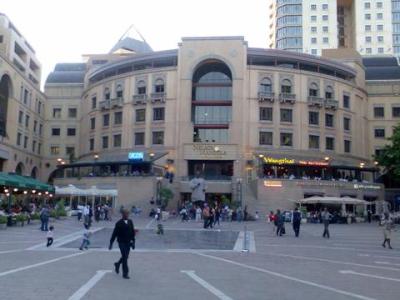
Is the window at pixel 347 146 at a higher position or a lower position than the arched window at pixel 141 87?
lower

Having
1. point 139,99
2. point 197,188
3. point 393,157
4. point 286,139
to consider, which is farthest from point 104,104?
point 393,157

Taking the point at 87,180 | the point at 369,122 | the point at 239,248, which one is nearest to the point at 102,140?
the point at 87,180

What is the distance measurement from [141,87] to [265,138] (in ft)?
60.4

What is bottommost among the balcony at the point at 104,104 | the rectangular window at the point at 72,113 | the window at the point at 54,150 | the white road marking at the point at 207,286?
the white road marking at the point at 207,286

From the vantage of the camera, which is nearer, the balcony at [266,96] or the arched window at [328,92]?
the balcony at [266,96]

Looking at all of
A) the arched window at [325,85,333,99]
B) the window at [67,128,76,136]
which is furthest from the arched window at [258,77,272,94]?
the window at [67,128,76,136]

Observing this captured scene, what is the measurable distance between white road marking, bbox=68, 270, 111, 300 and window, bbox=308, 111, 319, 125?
179 ft

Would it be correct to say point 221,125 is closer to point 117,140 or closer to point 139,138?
point 139,138

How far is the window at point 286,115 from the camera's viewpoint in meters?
63.6

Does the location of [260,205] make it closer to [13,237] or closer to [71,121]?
[13,237]

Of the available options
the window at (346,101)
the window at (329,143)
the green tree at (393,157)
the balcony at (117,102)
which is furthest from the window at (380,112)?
the balcony at (117,102)

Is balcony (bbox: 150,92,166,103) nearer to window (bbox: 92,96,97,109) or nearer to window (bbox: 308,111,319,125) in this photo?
window (bbox: 92,96,97,109)

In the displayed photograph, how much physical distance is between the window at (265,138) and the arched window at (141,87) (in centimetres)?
1707

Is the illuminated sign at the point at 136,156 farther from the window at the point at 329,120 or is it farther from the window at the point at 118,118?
the window at the point at 329,120
